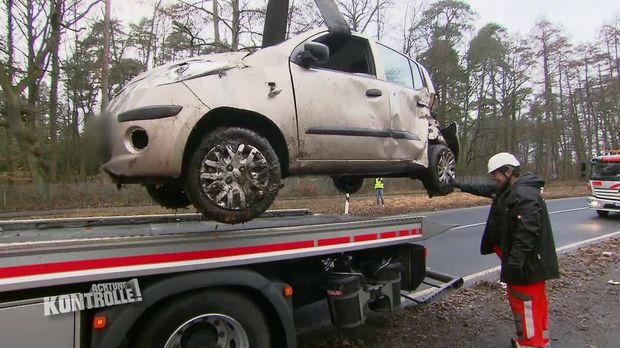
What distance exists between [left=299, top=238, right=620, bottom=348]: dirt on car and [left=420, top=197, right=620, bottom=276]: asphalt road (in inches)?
41.2

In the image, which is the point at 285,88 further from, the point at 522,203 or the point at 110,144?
the point at 522,203

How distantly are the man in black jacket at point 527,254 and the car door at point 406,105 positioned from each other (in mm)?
906

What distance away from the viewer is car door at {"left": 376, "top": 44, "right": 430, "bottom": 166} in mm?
4465

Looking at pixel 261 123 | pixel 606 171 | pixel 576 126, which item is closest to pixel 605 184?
pixel 606 171

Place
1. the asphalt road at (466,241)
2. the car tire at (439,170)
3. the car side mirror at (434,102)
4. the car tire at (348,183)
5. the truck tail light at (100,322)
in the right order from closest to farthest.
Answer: the truck tail light at (100,322), the asphalt road at (466,241), the car tire at (439,170), the car side mirror at (434,102), the car tire at (348,183)

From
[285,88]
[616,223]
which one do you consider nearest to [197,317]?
[285,88]

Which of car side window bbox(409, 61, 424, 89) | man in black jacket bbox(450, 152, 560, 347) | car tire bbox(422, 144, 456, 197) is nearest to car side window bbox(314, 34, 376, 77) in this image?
car side window bbox(409, 61, 424, 89)

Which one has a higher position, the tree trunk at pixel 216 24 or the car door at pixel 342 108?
the tree trunk at pixel 216 24

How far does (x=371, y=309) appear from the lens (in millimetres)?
4121

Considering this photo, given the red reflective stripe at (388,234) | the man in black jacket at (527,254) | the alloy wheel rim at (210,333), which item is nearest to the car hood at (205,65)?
the alloy wheel rim at (210,333)

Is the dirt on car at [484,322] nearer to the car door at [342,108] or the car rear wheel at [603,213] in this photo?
the car door at [342,108]

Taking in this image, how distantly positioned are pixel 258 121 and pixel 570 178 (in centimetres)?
5212

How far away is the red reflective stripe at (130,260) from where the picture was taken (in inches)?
91.1

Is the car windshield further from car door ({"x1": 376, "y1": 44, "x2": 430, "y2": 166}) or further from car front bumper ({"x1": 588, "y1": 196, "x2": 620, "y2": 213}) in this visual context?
car door ({"x1": 376, "y1": 44, "x2": 430, "y2": 166})
